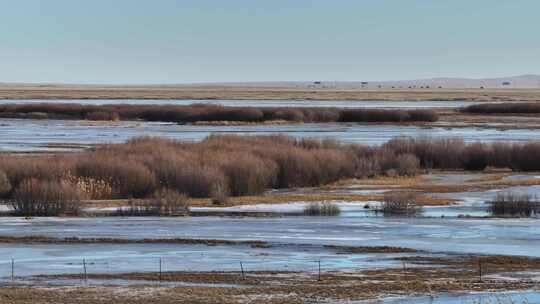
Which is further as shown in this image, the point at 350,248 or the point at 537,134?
the point at 537,134

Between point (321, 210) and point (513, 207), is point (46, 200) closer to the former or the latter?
point (321, 210)

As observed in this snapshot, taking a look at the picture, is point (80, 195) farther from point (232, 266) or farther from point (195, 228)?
point (232, 266)

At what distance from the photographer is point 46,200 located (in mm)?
30391

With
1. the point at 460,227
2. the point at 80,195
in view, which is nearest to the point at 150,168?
the point at 80,195

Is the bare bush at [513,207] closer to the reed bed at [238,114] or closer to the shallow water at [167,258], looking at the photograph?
the shallow water at [167,258]

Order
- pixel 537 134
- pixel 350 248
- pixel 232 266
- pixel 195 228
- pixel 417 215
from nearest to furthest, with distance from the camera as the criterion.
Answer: pixel 232 266 < pixel 350 248 < pixel 195 228 < pixel 417 215 < pixel 537 134

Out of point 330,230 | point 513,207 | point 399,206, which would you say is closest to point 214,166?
point 399,206

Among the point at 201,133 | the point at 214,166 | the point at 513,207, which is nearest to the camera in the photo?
the point at 513,207

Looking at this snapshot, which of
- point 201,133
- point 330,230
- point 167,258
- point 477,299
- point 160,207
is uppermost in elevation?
point 477,299

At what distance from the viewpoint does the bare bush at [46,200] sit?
30062 mm

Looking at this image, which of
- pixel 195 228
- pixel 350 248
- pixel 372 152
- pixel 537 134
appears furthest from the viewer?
pixel 537 134

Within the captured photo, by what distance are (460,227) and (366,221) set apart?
2661 mm

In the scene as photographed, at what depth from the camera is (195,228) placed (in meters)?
26.2

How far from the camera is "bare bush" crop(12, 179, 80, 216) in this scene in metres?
30.1
